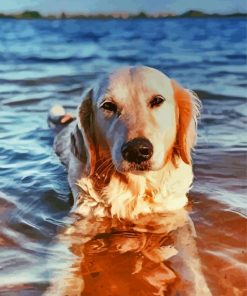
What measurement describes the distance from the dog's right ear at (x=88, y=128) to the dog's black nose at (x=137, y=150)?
0.32 metres

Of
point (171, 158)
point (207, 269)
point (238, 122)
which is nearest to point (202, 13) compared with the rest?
point (238, 122)

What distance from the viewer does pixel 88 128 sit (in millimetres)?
3191

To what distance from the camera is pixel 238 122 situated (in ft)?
16.7

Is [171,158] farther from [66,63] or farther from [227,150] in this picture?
[66,63]

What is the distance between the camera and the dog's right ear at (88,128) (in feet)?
10.3

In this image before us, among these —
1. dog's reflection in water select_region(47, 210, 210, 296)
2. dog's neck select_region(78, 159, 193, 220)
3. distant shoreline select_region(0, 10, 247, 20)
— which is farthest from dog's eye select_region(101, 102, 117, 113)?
distant shoreline select_region(0, 10, 247, 20)

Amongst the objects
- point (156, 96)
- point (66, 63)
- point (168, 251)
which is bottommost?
point (66, 63)

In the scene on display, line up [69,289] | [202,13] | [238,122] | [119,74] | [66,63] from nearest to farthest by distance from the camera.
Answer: [69,289], [119,74], [238,122], [202,13], [66,63]

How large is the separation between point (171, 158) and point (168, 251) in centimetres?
50

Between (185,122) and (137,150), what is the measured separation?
1.44 feet

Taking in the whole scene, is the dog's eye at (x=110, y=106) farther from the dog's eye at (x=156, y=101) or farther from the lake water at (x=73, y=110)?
the lake water at (x=73, y=110)

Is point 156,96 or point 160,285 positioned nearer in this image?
point 160,285

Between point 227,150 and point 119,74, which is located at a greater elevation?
point 119,74

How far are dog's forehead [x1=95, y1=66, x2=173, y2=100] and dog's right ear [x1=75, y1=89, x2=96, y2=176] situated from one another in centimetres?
15
